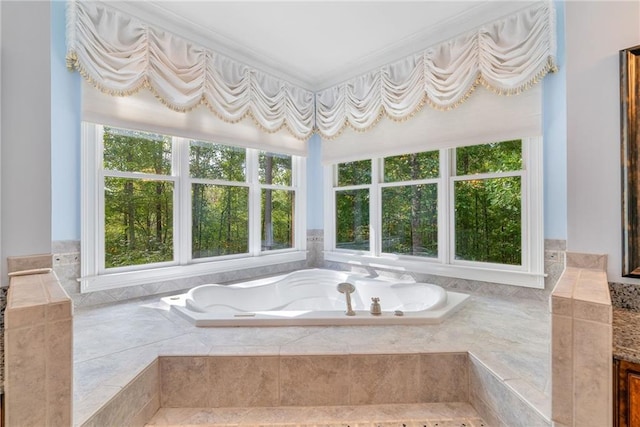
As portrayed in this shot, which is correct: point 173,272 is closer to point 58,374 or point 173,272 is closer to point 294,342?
point 294,342

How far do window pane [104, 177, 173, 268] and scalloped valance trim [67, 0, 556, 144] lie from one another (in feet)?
2.43

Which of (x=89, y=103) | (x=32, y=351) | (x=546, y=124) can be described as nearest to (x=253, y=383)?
(x=32, y=351)

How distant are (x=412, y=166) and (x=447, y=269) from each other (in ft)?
3.63

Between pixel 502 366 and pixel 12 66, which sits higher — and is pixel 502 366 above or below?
below

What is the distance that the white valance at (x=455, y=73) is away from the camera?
2.17 meters

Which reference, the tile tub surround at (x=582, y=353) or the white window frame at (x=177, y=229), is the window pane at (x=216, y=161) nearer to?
the white window frame at (x=177, y=229)

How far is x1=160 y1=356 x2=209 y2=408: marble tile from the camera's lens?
1.52 metres

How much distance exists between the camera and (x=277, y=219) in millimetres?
3562

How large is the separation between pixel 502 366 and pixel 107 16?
3.42m

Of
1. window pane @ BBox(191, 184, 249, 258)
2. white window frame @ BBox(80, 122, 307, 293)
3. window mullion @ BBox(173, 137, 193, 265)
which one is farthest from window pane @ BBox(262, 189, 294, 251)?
window mullion @ BBox(173, 137, 193, 265)

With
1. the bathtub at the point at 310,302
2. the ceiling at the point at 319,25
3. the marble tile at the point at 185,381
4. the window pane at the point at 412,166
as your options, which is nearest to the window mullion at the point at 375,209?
the window pane at the point at 412,166

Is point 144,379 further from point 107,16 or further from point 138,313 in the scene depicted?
point 107,16

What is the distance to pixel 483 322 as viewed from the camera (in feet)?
6.46

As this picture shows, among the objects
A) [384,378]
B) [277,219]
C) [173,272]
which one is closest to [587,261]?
[384,378]
